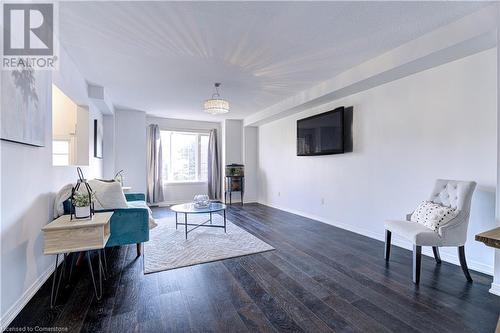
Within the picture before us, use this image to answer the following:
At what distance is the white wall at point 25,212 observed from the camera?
162 centimetres

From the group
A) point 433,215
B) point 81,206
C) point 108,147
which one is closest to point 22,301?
point 81,206

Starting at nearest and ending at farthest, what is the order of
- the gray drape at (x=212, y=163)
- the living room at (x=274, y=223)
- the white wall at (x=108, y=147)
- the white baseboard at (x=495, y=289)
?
1. the living room at (x=274, y=223)
2. the white baseboard at (x=495, y=289)
3. the white wall at (x=108, y=147)
4. the gray drape at (x=212, y=163)

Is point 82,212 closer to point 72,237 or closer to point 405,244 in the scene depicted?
point 72,237

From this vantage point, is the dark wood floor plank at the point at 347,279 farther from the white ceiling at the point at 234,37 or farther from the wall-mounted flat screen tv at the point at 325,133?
the white ceiling at the point at 234,37

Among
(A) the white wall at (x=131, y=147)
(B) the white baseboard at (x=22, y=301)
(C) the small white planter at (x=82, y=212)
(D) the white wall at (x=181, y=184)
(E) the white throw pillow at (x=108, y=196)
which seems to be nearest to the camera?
(B) the white baseboard at (x=22, y=301)

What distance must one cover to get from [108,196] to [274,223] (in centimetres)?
284

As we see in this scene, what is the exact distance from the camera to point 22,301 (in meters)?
1.79

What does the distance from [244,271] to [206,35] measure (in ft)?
8.09

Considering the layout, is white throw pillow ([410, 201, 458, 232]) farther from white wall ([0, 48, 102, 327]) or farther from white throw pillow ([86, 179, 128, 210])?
white wall ([0, 48, 102, 327])

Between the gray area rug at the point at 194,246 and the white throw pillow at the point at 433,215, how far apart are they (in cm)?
172

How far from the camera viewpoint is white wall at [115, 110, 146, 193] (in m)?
5.64

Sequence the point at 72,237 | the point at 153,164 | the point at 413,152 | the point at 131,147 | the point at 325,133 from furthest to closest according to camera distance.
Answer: the point at 153,164, the point at 131,147, the point at 325,133, the point at 413,152, the point at 72,237

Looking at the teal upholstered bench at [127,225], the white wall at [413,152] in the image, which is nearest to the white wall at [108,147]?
the teal upholstered bench at [127,225]

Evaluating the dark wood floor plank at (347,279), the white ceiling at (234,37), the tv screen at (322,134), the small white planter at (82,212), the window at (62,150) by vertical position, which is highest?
the white ceiling at (234,37)
